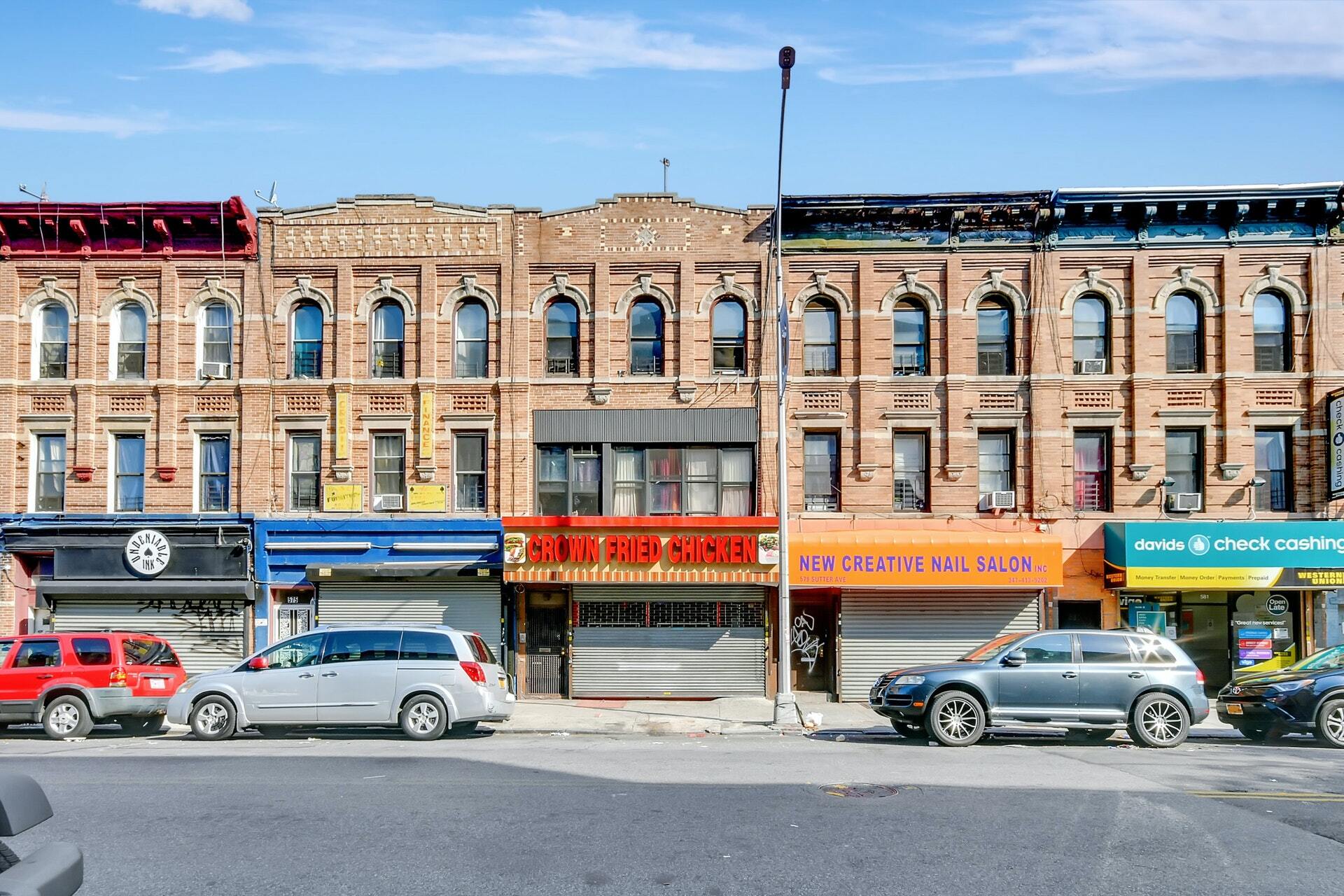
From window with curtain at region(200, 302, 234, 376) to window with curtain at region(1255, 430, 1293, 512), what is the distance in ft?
71.8

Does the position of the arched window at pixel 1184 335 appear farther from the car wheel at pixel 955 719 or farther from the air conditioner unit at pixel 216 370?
the air conditioner unit at pixel 216 370

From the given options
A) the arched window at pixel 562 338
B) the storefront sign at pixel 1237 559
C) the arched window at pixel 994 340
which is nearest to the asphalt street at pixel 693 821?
the storefront sign at pixel 1237 559

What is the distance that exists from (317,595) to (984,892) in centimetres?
1853

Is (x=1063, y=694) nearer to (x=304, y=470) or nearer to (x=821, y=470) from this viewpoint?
(x=821, y=470)

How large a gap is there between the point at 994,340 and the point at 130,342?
61.4 feet

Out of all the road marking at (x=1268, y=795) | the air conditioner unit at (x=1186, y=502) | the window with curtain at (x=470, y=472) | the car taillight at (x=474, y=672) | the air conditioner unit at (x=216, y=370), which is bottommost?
the road marking at (x=1268, y=795)

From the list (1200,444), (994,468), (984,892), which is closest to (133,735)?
(984,892)

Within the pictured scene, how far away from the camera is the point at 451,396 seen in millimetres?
23469

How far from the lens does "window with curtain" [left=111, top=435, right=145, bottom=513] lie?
23781 mm

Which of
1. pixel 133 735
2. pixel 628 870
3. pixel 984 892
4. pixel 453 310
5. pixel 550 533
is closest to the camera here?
pixel 984 892

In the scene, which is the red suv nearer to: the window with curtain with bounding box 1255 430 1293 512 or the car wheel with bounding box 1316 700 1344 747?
the car wheel with bounding box 1316 700 1344 747

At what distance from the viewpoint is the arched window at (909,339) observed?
23.3m

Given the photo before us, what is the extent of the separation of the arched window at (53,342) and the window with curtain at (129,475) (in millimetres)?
2038

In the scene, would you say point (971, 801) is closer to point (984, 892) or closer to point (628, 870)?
point (984, 892)
